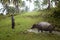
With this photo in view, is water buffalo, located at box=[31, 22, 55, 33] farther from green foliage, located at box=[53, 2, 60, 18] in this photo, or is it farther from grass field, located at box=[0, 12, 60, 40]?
green foliage, located at box=[53, 2, 60, 18]

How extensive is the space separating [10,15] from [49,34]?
321cm

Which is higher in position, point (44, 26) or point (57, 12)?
point (57, 12)

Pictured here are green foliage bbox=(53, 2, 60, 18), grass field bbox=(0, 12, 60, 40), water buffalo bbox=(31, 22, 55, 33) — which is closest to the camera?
grass field bbox=(0, 12, 60, 40)

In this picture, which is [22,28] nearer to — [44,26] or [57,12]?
[44,26]

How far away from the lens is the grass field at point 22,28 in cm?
959

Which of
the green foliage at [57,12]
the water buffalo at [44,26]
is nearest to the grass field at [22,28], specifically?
the water buffalo at [44,26]

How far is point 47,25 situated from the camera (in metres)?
10.3

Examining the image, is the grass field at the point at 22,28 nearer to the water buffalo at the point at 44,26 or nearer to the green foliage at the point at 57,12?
the water buffalo at the point at 44,26

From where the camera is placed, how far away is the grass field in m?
9.59

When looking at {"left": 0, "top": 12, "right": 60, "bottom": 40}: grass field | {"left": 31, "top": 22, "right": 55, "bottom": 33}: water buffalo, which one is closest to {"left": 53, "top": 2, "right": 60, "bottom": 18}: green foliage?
{"left": 0, "top": 12, "right": 60, "bottom": 40}: grass field

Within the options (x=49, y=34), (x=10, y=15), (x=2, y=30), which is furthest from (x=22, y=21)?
(x=49, y=34)

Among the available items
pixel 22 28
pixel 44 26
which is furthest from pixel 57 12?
pixel 22 28

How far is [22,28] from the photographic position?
10.4 m

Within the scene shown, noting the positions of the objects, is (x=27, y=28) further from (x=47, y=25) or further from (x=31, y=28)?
(x=47, y=25)
